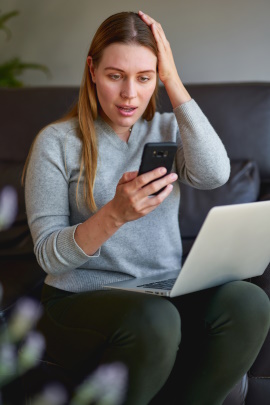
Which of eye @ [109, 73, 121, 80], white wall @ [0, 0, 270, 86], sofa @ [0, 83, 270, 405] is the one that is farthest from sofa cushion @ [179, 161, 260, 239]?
white wall @ [0, 0, 270, 86]

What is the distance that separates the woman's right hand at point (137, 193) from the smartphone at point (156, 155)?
16 millimetres

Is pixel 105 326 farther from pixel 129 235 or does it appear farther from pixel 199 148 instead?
pixel 199 148

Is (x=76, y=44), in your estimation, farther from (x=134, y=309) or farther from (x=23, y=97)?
(x=134, y=309)

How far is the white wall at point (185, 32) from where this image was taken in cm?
271

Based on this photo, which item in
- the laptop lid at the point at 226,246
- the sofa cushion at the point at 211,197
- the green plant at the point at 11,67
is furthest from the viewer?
the green plant at the point at 11,67

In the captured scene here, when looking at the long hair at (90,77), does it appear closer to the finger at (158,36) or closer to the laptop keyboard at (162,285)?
the finger at (158,36)

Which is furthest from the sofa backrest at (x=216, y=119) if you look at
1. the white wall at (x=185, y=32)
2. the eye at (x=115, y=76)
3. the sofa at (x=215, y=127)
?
the white wall at (x=185, y=32)

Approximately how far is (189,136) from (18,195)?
30.0 inches

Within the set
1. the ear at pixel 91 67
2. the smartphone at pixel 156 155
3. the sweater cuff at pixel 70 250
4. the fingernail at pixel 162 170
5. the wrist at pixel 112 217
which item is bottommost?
the sweater cuff at pixel 70 250

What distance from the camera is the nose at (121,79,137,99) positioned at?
136cm

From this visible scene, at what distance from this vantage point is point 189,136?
1425 millimetres

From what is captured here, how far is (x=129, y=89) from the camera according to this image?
1.36 meters

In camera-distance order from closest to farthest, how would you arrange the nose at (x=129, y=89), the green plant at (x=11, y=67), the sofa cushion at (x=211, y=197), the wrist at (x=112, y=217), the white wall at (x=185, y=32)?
the wrist at (x=112, y=217) → the nose at (x=129, y=89) → the sofa cushion at (x=211, y=197) → the white wall at (x=185, y=32) → the green plant at (x=11, y=67)

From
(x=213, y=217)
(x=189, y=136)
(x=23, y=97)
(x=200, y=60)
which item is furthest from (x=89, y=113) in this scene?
(x=200, y=60)
